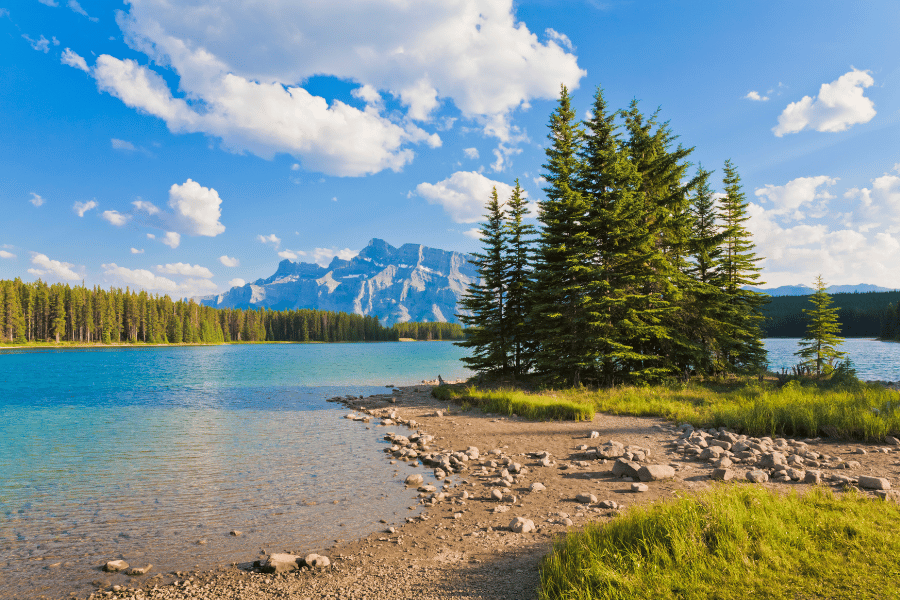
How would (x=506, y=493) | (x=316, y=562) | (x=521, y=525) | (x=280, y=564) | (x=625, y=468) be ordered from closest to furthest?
(x=280, y=564) < (x=316, y=562) < (x=521, y=525) < (x=506, y=493) < (x=625, y=468)

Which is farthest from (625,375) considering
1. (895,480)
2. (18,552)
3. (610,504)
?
(18,552)

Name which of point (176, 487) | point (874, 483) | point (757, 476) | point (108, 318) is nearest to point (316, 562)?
point (176, 487)

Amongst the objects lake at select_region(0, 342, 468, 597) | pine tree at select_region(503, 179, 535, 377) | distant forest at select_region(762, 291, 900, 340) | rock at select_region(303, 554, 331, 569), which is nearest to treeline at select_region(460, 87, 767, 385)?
pine tree at select_region(503, 179, 535, 377)

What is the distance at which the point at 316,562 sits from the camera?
6.89 metres

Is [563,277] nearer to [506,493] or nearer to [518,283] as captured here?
[518,283]

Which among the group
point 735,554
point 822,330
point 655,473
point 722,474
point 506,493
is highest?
point 822,330

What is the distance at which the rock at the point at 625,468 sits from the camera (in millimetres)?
10227

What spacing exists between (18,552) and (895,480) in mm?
17646

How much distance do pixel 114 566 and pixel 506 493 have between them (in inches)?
302

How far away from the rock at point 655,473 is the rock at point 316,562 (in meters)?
7.41

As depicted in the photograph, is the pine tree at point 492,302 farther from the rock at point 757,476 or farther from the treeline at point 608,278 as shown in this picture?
the rock at point 757,476

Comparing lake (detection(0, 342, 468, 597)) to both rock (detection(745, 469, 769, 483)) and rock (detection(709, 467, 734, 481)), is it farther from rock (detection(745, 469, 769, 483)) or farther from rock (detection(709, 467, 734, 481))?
rock (detection(745, 469, 769, 483))

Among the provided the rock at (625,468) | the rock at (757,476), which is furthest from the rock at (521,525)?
the rock at (757,476)

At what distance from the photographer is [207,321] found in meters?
155
